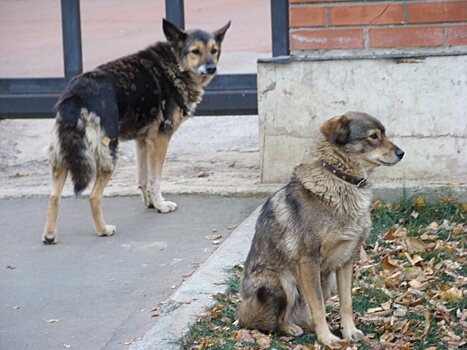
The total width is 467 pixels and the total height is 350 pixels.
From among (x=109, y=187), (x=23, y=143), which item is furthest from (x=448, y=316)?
(x=23, y=143)

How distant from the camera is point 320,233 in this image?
186 inches

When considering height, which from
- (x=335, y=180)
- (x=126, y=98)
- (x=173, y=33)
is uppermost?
(x=173, y=33)

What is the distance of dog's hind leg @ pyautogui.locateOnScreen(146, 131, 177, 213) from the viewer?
768 cm

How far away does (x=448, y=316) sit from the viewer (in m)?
5.08

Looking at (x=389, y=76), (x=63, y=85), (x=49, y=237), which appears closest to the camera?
(x=49, y=237)

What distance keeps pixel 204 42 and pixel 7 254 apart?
8.01ft

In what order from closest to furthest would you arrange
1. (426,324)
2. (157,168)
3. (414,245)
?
(426,324) → (414,245) → (157,168)

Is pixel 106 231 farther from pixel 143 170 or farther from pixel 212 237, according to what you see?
pixel 143 170

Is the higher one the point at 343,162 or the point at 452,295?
the point at 343,162

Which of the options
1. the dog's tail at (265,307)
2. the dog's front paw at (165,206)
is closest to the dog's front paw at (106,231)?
the dog's front paw at (165,206)

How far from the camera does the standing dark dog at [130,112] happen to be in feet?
22.5

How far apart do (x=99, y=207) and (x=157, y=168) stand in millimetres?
792

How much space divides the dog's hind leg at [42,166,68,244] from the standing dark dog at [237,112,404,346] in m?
2.46

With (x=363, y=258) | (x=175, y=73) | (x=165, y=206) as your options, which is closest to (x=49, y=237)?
(x=165, y=206)
